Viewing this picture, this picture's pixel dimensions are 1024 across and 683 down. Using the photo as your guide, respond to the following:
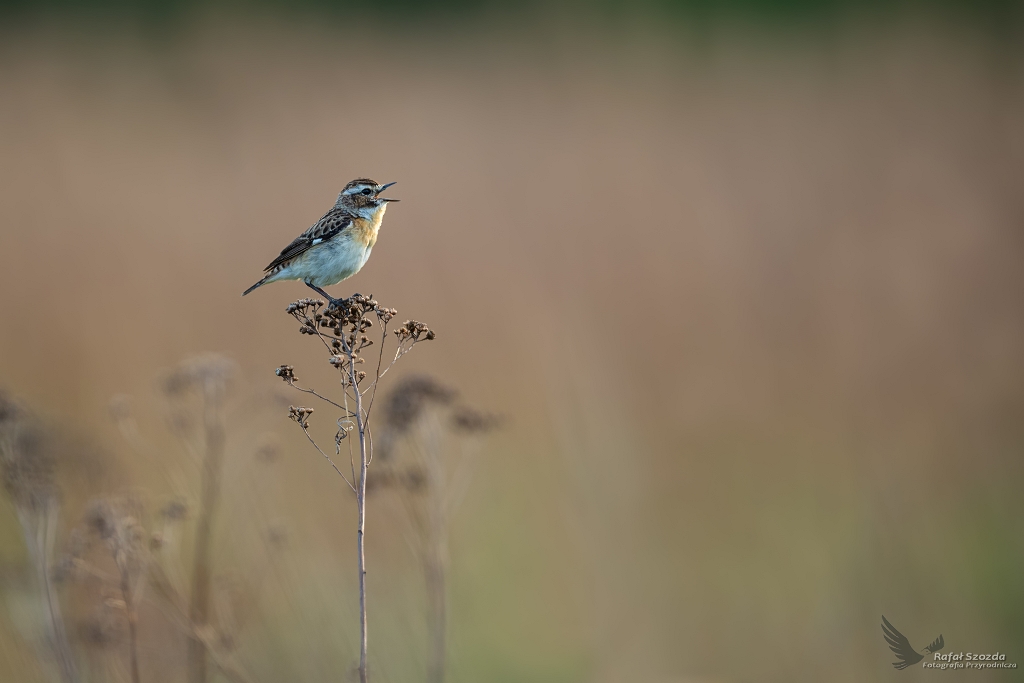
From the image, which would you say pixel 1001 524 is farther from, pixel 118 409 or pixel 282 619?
pixel 118 409

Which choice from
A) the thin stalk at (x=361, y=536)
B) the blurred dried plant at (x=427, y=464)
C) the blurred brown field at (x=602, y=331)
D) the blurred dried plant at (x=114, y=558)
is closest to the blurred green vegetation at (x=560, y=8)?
the blurred brown field at (x=602, y=331)

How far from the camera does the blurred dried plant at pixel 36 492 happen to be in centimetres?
328

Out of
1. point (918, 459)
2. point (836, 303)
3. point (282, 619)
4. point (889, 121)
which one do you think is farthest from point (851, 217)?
point (282, 619)

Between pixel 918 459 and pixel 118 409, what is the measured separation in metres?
6.44

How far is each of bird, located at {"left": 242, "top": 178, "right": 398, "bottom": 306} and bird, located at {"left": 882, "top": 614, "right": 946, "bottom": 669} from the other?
4.31 metres

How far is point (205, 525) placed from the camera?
388cm

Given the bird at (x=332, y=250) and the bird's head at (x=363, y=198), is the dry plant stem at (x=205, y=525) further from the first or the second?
the bird's head at (x=363, y=198)

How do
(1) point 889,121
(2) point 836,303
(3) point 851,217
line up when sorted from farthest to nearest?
(1) point 889,121, (3) point 851,217, (2) point 836,303

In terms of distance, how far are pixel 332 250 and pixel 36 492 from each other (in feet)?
7.82

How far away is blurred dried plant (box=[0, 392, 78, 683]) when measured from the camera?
328 cm

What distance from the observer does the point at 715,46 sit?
17.8m

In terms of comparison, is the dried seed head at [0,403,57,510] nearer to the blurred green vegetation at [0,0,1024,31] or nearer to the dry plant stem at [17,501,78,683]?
the dry plant stem at [17,501,78,683]

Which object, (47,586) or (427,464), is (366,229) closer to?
(427,464)

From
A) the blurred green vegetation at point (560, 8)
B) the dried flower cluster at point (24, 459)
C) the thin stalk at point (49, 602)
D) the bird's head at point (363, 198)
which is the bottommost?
the thin stalk at point (49, 602)
